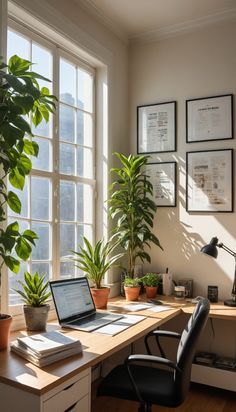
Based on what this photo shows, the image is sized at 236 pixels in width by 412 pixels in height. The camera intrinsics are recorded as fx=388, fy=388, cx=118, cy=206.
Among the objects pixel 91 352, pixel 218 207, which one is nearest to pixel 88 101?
pixel 218 207

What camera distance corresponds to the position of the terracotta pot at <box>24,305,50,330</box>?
2279mm

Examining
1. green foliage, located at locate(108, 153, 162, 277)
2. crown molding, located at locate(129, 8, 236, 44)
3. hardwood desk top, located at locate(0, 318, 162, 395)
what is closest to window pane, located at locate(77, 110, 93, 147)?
green foliage, located at locate(108, 153, 162, 277)

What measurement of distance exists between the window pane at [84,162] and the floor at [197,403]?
1819 mm

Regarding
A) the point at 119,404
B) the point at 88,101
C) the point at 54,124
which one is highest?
the point at 88,101

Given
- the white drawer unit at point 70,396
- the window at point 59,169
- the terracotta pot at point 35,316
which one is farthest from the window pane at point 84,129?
the white drawer unit at point 70,396

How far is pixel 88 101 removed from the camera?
3500 millimetres

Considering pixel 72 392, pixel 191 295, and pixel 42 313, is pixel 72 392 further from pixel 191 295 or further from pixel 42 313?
pixel 191 295

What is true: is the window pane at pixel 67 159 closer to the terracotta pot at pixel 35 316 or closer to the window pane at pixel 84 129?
the window pane at pixel 84 129

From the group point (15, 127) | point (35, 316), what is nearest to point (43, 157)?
point (15, 127)

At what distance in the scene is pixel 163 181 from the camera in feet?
11.8

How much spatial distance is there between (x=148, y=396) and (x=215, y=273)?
1544 millimetres

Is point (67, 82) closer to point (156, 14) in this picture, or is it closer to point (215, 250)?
point (156, 14)

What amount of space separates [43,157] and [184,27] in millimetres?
1830

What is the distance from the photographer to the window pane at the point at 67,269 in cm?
308
